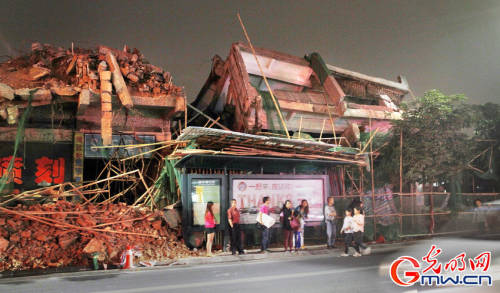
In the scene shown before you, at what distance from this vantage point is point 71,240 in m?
10.9

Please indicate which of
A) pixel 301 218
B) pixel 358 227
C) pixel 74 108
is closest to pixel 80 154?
pixel 74 108

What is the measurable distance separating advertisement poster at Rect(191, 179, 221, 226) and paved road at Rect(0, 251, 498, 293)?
73.3 inches

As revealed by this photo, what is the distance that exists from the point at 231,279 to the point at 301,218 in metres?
4.51

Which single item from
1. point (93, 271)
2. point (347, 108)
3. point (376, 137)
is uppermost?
point (347, 108)

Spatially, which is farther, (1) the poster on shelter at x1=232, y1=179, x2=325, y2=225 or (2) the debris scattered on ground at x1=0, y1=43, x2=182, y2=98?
(2) the debris scattered on ground at x1=0, y1=43, x2=182, y2=98

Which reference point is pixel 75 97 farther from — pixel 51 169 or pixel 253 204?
pixel 253 204

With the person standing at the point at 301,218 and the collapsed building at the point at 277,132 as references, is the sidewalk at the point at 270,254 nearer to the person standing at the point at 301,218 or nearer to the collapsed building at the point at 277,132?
the person standing at the point at 301,218

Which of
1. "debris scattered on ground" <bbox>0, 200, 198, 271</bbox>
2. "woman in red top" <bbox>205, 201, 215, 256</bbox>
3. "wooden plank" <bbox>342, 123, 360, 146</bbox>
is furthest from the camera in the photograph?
"wooden plank" <bbox>342, 123, 360, 146</bbox>

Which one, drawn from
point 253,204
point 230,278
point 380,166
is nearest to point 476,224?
point 380,166

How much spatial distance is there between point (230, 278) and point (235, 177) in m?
4.12

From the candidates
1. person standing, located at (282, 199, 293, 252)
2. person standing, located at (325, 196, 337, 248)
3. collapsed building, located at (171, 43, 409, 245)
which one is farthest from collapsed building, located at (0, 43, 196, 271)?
person standing, located at (325, 196, 337, 248)

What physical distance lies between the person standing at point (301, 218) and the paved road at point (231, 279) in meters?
1.82

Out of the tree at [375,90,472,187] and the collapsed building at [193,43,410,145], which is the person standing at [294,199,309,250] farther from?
the tree at [375,90,472,187]

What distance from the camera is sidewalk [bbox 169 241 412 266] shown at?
10906 millimetres
